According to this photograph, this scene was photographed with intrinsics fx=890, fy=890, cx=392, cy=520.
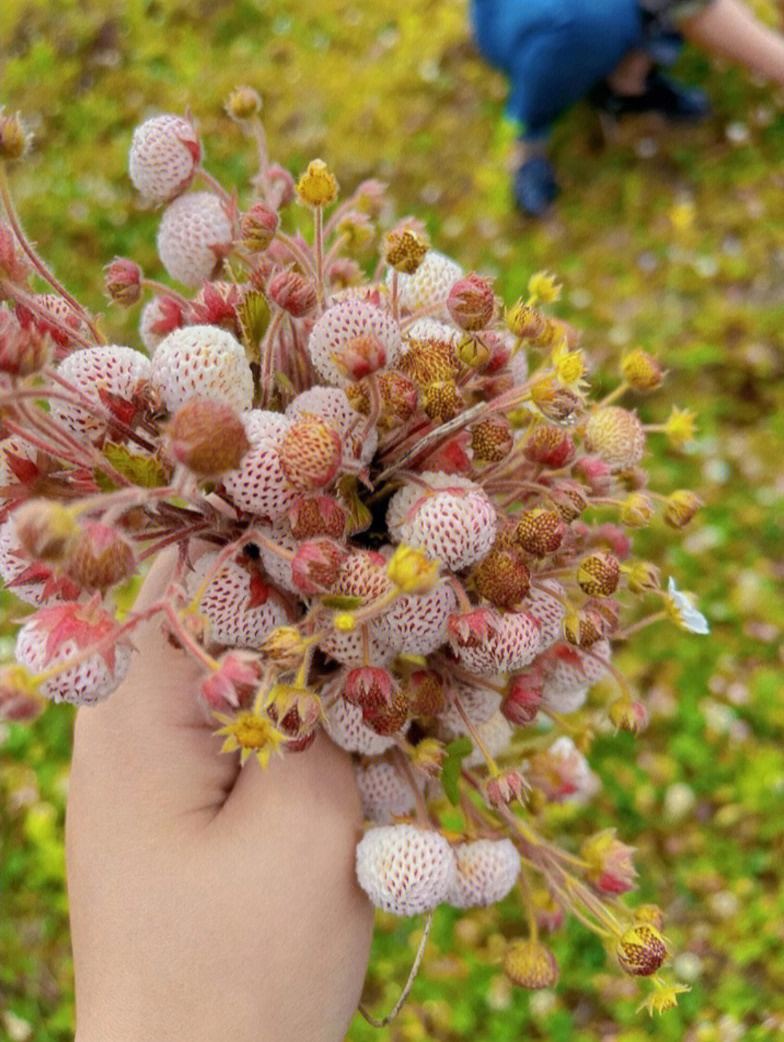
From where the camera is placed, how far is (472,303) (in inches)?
21.2

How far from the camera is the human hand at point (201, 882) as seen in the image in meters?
0.63

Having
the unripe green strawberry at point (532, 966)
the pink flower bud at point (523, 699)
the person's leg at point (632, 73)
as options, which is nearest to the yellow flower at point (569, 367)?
the pink flower bud at point (523, 699)

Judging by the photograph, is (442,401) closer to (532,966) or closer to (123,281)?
(123,281)

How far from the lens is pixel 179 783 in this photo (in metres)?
0.69

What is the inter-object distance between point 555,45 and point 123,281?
1.18 meters

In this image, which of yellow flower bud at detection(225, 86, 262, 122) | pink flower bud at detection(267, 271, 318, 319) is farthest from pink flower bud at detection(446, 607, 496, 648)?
yellow flower bud at detection(225, 86, 262, 122)

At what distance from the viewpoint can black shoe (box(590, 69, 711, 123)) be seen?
165 centimetres

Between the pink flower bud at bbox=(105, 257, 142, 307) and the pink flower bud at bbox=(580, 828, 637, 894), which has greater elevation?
the pink flower bud at bbox=(105, 257, 142, 307)

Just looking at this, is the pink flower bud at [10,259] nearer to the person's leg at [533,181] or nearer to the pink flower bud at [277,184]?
the pink flower bud at [277,184]

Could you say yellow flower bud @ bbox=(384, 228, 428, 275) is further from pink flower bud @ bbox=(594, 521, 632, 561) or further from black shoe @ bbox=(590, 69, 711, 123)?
black shoe @ bbox=(590, 69, 711, 123)

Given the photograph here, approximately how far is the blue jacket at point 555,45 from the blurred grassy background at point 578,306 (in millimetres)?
160

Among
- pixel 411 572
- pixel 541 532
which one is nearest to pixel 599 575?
pixel 541 532

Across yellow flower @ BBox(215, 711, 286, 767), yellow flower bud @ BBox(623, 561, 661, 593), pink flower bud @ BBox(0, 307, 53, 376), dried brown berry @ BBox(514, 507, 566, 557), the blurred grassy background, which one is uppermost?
dried brown berry @ BBox(514, 507, 566, 557)

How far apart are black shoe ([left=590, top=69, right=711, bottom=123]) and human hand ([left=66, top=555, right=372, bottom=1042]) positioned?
1.42 metres
